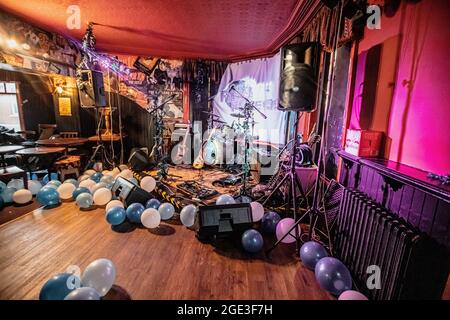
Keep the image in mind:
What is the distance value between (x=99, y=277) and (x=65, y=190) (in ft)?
7.63

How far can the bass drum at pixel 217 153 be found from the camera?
5441 mm

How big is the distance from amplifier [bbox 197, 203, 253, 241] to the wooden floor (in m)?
0.16

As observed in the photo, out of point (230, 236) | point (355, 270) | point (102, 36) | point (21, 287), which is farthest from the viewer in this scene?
point (102, 36)

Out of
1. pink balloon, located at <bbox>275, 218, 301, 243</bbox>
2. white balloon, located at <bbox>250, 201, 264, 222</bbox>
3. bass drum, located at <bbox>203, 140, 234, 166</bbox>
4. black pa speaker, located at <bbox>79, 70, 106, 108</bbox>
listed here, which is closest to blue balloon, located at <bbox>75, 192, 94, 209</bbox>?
black pa speaker, located at <bbox>79, 70, 106, 108</bbox>

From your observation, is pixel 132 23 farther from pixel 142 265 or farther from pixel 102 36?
pixel 142 265

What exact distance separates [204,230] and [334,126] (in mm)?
2137

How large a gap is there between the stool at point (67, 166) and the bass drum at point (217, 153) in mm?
2692

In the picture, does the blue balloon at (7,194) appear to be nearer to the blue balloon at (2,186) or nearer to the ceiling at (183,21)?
the blue balloon at (2,186)

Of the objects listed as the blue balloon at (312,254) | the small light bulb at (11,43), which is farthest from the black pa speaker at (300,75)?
the small light bulb at (11,43)

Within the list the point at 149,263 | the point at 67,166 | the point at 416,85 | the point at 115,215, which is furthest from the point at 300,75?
the point at 67,166

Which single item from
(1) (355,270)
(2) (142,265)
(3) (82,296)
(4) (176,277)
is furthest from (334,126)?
(3) (82,296)

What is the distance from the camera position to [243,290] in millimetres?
1835

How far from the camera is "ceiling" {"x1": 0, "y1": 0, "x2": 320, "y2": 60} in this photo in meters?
3.14

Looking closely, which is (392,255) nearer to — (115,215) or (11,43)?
(115,215)
